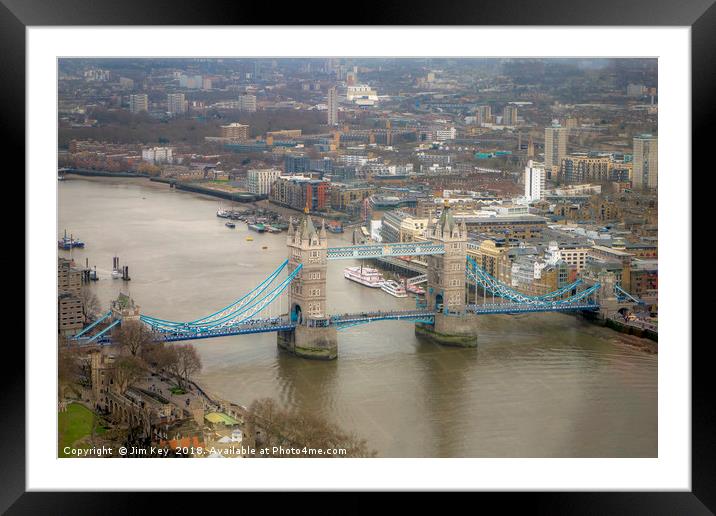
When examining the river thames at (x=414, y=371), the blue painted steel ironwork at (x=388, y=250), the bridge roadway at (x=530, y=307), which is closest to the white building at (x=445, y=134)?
the river thames at (x=414, y=371)

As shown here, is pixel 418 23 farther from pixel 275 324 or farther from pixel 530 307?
pixel 530 307

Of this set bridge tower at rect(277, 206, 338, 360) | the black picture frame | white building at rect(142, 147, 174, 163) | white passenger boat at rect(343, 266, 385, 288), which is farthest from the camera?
white building at rect(142, 147, 174, 163)

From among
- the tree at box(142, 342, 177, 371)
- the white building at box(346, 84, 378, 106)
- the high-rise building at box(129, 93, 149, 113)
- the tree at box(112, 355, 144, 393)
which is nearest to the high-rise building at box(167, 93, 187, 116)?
the high-rise building at box(129, 93, 149, 113)

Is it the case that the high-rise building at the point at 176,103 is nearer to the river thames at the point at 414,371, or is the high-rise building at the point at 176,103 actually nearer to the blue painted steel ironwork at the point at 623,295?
the river thames at the point at 414,371

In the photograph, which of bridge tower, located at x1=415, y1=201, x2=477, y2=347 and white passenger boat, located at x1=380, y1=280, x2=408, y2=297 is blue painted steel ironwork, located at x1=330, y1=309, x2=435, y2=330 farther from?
white passenger boat, located at x1=380, y1=280, x2=408, y2=297

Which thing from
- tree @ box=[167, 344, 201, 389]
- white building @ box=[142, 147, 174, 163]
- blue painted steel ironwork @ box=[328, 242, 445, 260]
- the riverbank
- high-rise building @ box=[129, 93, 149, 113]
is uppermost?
high-rise building @ box=[129, 93, 149, 113]

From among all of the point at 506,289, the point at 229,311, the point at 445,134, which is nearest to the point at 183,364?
the point at 229,311

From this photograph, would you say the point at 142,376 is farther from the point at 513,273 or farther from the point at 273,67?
the point at 273,67
